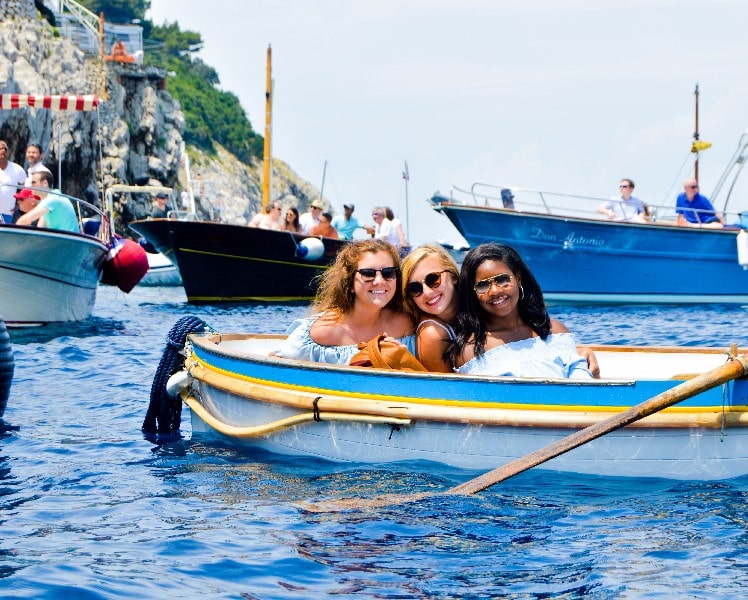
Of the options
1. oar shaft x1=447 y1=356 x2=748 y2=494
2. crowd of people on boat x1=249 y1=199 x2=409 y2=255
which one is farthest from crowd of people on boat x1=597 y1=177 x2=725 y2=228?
oar shaft x1=447 y1=356 x2=748 y2=494

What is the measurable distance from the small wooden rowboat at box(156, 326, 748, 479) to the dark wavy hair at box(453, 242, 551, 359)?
0.48 m

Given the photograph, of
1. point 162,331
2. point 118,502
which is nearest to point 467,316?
point 118,502

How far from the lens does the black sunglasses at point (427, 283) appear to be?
6.60 meters

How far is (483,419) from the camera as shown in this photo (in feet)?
20.4

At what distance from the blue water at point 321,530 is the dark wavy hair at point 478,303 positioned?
2.62ft

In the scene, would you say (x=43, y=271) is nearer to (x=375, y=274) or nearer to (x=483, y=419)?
(x=375, y=274)

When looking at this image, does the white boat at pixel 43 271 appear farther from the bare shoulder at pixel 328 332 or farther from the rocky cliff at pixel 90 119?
the rocky cliff at pixel 90 119

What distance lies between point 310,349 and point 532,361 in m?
1.44

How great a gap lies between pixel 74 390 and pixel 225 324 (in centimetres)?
695

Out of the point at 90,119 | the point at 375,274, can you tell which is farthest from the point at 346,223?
the point at 90,119

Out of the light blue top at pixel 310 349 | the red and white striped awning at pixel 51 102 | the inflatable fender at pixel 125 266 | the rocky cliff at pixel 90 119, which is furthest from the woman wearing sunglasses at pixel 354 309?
the rocky cliff at pixel 90 119

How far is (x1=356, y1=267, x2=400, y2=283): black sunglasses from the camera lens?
6.75 m

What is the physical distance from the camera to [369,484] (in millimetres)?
6309

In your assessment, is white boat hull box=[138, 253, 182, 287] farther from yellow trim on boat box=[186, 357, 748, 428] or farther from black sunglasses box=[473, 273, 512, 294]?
black sunglasses box=[473, 273, 512, 294]
